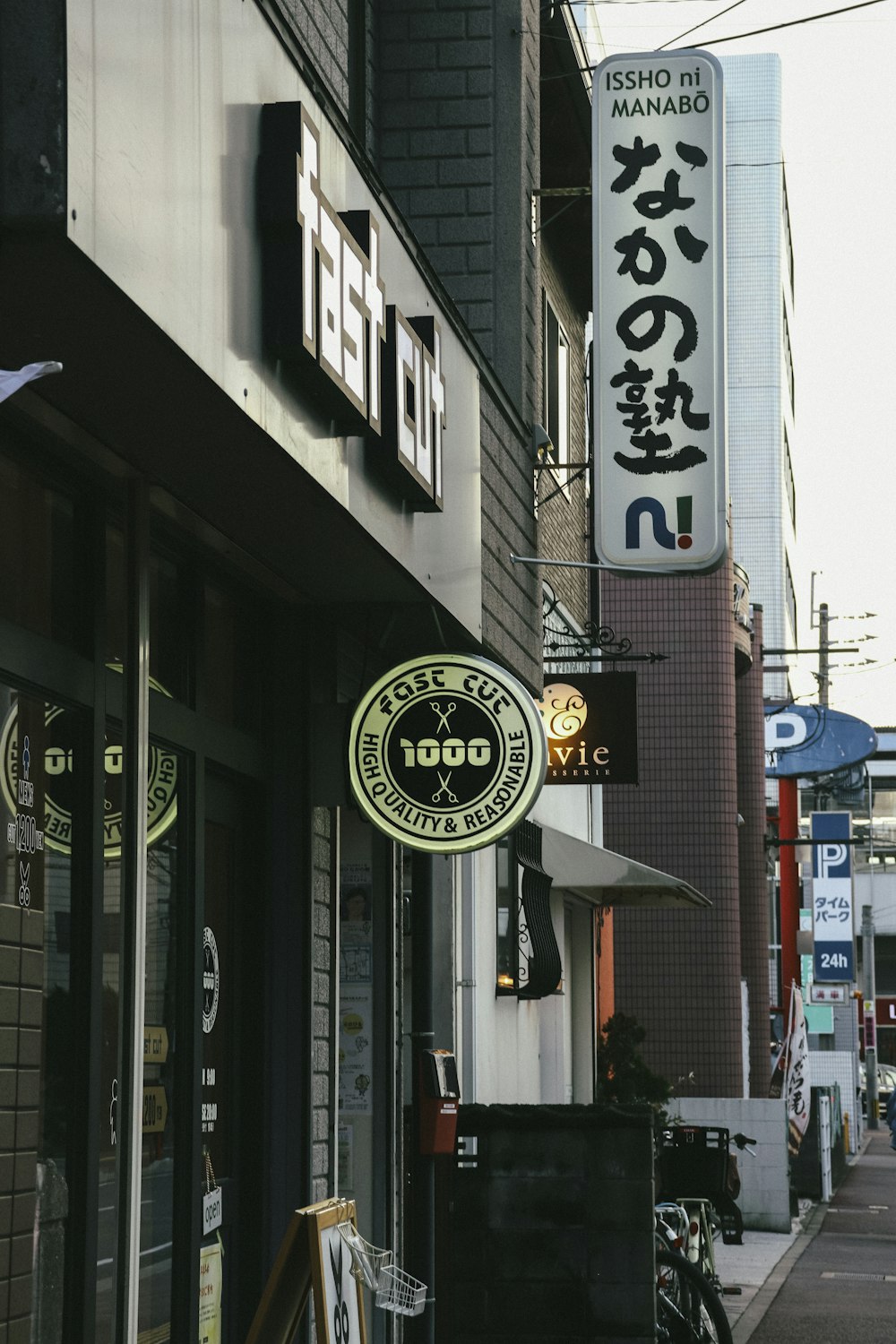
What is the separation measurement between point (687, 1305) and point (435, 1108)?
2481mm

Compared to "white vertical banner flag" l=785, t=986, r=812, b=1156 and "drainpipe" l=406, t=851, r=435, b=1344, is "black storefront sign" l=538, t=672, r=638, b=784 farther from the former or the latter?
"white vertical banner flag" l=785, t=986, r=812, b=1156

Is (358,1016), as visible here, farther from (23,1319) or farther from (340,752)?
(23,1319)

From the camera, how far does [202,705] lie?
6836 mm

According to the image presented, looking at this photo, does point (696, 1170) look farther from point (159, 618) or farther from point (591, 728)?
point (159, 618)

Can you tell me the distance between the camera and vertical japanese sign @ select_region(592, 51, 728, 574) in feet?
33.3

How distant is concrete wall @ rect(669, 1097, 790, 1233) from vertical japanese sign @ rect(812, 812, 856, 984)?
1809cm

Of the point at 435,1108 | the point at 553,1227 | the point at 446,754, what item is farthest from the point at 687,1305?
the point at 446,754

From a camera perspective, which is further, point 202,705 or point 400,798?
point 400,798

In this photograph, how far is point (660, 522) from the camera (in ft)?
33.4

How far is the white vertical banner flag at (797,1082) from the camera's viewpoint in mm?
21203

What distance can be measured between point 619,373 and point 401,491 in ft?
12.2

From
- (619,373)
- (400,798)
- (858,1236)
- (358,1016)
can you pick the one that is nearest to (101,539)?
(400,798)

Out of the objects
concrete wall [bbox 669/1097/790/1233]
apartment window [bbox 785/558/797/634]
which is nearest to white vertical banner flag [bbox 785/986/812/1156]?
concrete wall [bbox 669/1097/790/1233]

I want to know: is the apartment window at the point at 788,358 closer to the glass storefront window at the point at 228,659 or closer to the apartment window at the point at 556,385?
the apartment window at the point at 556,385
